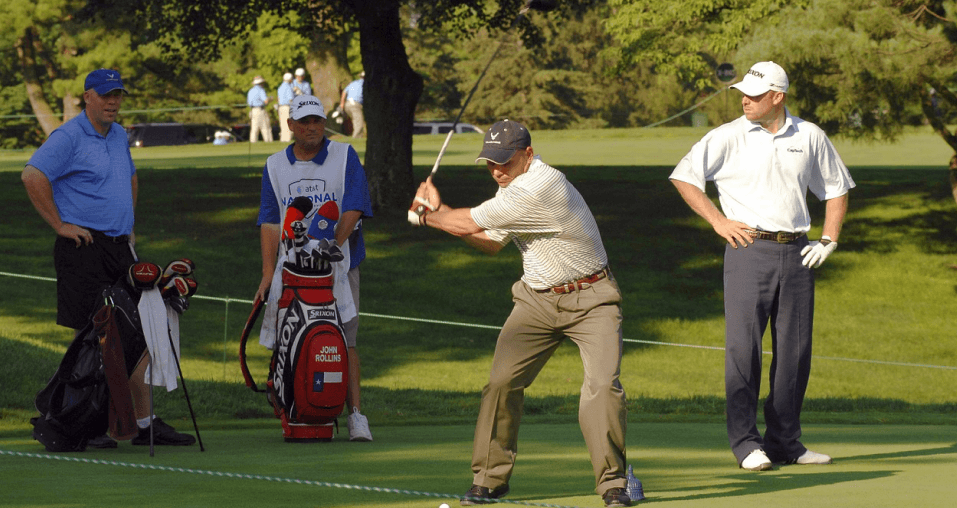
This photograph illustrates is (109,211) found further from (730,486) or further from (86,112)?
(730,486)

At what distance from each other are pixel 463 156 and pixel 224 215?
12989 mm

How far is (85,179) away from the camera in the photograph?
707cm

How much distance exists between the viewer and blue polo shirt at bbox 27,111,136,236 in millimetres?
7000

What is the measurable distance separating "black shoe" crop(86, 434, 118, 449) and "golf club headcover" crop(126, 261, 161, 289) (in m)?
0.84

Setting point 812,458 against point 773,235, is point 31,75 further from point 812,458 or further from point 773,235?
point 812,458

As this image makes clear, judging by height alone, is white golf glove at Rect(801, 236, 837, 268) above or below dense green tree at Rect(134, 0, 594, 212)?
below

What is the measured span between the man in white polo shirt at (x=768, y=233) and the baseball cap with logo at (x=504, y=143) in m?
1.40

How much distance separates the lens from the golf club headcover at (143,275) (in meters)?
6.80

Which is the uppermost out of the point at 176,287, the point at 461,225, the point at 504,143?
the point at 504,143

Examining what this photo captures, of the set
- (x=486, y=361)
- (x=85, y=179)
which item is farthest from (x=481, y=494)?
(x=486, y=361)

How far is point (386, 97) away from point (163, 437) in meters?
13.6

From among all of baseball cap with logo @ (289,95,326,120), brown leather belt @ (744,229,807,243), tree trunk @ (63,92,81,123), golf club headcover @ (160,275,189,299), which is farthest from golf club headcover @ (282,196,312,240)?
tree trunk @ (63,92,81,123)

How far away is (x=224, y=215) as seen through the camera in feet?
69.5

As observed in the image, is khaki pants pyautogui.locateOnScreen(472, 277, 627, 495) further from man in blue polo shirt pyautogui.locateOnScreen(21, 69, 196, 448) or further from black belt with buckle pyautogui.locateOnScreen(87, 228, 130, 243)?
black belt with buckle pyautogui.locateOnScreen(87, 228, 130, 243)
